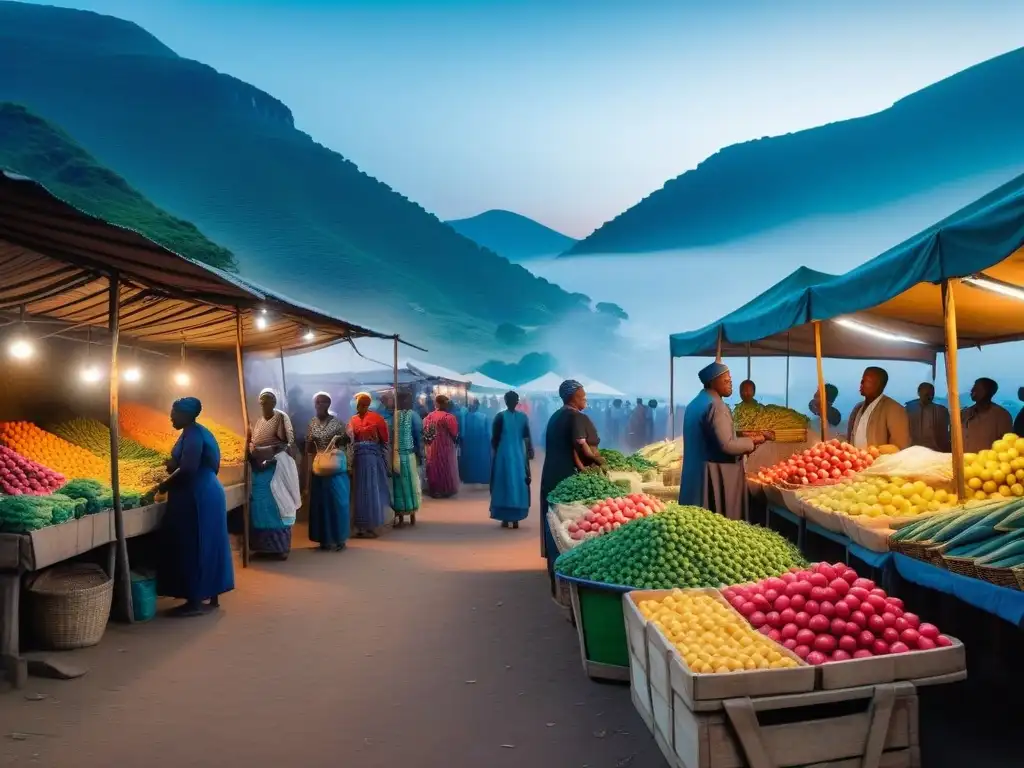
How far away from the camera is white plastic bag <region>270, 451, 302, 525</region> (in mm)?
8086

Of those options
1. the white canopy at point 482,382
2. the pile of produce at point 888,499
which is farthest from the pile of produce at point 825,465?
the white canopy at point 482,382

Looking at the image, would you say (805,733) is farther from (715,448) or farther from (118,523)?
(118,523)

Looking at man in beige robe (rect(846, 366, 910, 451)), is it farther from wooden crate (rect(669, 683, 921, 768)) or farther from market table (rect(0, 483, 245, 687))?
market table (rect(0, 483, 245, 687))

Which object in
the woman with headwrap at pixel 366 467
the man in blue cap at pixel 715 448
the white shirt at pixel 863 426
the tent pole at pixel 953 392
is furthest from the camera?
the woman with headwrap at pixel 366 467

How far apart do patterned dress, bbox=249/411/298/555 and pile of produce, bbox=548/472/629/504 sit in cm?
325

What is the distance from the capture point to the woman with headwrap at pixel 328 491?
8656 mm

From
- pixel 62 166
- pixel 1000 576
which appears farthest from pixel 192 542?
pixel 62 166

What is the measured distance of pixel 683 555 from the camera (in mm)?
3959

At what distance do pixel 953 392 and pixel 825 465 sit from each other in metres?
1.84

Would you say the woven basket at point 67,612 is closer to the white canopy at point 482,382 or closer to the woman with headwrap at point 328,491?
the woman with headwrap at point 328,491

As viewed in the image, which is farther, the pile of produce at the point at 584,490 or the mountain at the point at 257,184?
the mountain at the point at 257,184

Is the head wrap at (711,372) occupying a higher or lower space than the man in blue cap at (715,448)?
higher

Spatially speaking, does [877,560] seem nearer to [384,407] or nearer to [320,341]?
[320,341]

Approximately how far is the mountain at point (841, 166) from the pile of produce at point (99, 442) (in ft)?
346
